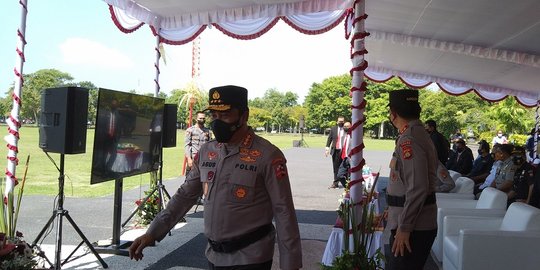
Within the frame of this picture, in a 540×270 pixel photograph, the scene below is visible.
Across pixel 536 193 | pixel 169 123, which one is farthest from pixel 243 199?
pixel 169 123

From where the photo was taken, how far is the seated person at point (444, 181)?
592cm

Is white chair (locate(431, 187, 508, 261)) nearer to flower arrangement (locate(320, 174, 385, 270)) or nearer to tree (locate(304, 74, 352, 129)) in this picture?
flower arrangement (locate(320, 174, 385, 270))

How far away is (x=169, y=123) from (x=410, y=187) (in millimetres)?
4376

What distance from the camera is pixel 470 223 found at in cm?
440

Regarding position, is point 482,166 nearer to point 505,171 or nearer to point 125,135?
point 505,171

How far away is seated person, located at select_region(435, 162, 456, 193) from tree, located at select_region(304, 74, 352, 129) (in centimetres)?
6931

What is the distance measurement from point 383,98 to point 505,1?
214 feet

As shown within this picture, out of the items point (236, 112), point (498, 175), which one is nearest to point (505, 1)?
point (498, 175)

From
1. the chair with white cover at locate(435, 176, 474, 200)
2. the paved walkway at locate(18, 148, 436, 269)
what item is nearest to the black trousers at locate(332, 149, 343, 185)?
the paved walkway at locate(18, 148, 436, 269)

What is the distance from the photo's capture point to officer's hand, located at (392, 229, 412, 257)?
2.41 m

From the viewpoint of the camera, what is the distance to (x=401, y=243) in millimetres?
2422

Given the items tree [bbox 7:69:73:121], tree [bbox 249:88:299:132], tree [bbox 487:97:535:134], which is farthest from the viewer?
tree [bbox 249:88:299:132]

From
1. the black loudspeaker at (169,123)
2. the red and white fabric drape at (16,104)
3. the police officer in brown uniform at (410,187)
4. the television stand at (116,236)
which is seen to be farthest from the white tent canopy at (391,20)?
the police officer in brown uniform at (410,187)

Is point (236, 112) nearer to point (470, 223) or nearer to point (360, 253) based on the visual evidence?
point (360, 253)
